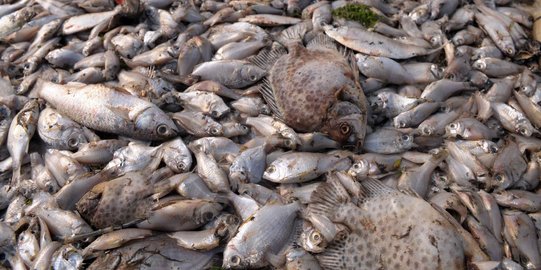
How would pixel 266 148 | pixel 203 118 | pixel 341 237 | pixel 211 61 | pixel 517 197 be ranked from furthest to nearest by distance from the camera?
pixel 211 61, pixel 203 118, pixel 266 148, pixel 517 197, pixel 341 237

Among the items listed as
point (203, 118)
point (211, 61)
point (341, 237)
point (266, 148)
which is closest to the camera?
point (341, 237)

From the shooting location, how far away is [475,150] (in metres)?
4.30

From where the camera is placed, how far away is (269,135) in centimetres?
445

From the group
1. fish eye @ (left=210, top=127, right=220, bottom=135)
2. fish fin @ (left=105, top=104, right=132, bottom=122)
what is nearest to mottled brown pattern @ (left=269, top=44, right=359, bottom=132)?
fish eye @ (left=210, top=127, right=220, bottom=135)

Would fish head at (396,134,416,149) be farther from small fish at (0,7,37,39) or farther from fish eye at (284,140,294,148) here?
small fish at (0,7,37,39)

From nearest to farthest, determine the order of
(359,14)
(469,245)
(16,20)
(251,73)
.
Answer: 1. (469,245)
2. (251,73)
3. (359,14)
4. (16,20)

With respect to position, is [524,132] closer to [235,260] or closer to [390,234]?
[390,234]

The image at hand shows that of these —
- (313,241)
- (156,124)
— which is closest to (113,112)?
(156,124)

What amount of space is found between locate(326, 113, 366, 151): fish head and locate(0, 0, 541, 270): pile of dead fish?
0.02 metres

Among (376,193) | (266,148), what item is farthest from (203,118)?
(376,193)

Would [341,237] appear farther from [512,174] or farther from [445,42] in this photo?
[445,42]

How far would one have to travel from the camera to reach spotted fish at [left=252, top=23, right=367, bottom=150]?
14.1 ft

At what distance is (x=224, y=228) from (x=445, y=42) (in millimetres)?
3248

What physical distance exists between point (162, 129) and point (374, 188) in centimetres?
199
